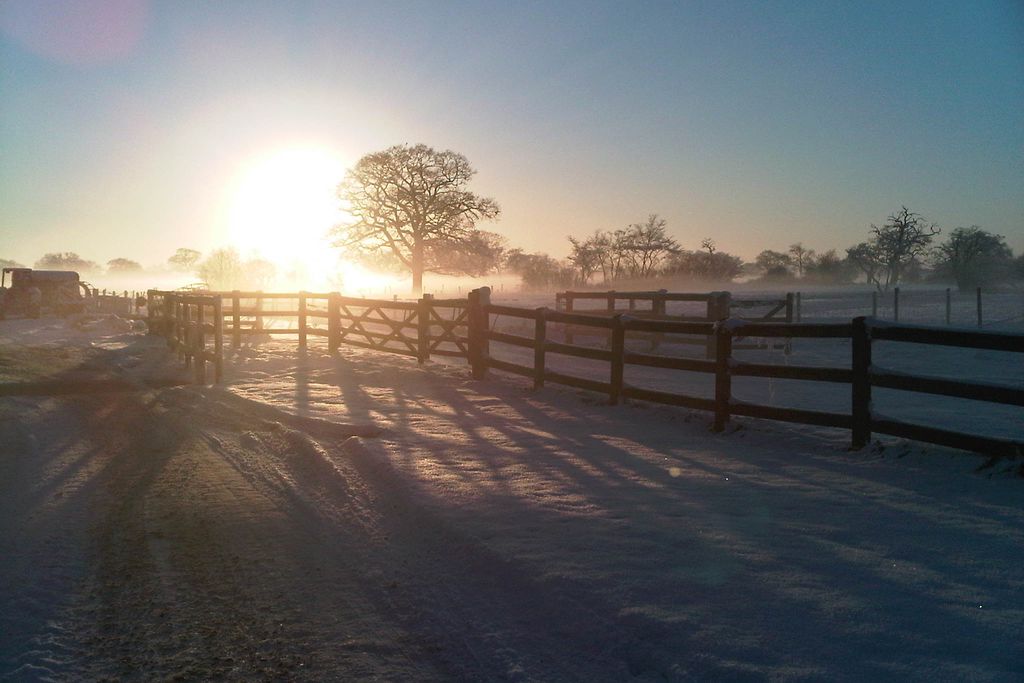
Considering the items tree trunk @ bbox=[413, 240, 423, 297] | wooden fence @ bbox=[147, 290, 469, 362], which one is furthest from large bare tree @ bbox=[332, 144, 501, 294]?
wooden fence @ bbox=[147, 290, 469, 362]

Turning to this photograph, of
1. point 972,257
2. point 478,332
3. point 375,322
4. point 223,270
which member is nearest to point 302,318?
point 375,322

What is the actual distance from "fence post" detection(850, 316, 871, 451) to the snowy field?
A: 0.25 metres

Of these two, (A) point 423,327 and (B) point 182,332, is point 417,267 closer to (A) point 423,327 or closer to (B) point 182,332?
(B) point 182,332

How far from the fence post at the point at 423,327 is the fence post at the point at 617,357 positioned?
6.60 metres

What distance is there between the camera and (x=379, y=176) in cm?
4334

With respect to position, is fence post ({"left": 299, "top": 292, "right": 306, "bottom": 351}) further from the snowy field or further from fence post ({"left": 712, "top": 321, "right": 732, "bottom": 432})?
fence post ({"left": 712, "top": 321, "right": 732, "bottom": 432})

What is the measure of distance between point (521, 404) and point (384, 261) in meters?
37.7

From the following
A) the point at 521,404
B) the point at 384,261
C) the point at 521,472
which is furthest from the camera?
the point at 384,261

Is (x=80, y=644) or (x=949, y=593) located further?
(x=949, y=593)

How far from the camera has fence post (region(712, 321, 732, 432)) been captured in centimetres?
893

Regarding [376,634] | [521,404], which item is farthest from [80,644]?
[521,404]

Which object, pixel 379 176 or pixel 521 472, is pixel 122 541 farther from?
pixel 379 176

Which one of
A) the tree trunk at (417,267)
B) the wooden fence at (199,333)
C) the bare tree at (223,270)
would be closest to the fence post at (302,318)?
the wooden fence at (199,333)

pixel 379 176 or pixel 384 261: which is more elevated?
pixel 379 176
